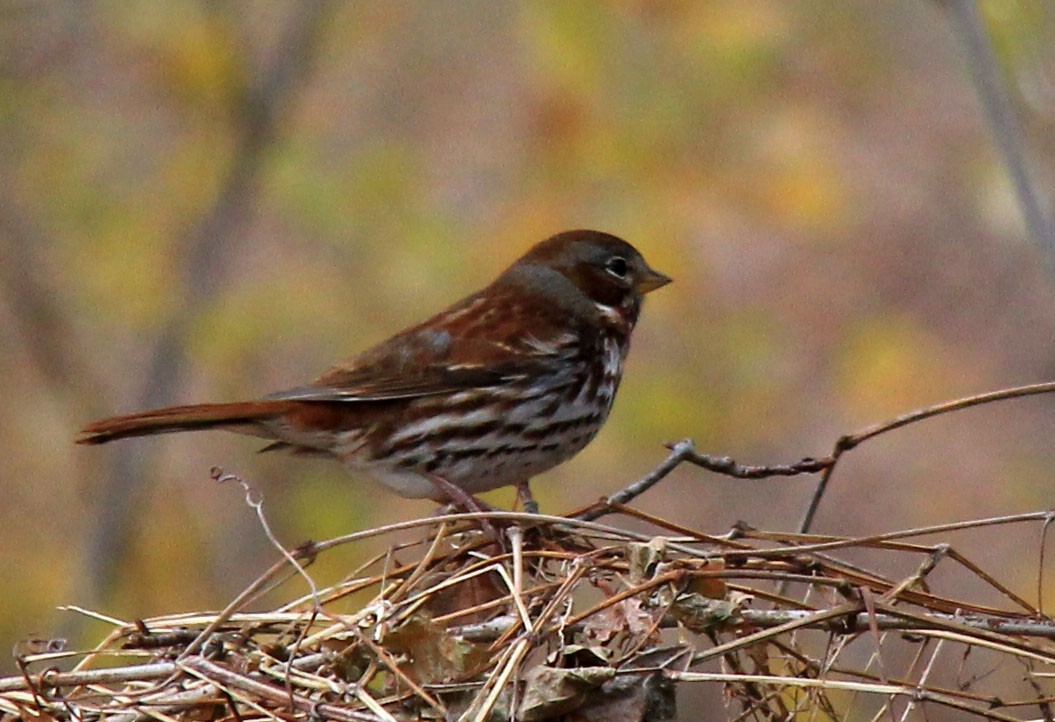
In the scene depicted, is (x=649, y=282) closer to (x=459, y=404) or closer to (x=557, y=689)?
(x=459, y=404)

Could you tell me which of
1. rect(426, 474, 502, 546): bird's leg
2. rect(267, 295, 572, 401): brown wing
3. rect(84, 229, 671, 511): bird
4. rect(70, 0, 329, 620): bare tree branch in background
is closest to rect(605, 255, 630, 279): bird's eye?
rect(84, 229, 671, 511): bird

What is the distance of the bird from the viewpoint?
15.1ft

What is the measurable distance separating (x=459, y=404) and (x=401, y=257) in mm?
3312

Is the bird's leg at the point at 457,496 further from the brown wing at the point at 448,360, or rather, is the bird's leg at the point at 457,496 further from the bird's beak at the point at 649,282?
the bird's beak at the point at 649,282

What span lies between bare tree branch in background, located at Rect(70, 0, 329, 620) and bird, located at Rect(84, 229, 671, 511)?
2295 mm

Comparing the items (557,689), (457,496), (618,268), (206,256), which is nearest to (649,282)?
(618,268)

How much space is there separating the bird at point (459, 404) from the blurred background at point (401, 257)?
1.77m

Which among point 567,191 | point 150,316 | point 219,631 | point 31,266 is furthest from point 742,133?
point 219,631

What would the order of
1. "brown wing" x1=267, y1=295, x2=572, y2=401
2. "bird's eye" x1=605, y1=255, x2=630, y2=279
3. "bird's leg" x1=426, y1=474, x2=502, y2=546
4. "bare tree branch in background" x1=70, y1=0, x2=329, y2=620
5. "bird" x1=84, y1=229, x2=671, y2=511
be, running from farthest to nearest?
"bare tree branch in background" x1=70, y1=0, x2=329, y2=620 → "bird's eye" x1=605, y1=255, x2=630, y2=279 → "brown wing" x1=267, y1=295, x2=572, y2=401 → "bird" x1=84, y1=229, x2=671, y2=511 → "bird's leg" x1=426, y1=474, x2=502, y2=546

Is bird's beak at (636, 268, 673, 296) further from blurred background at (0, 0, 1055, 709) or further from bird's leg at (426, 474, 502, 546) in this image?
blurred background at (0, 0, 1055, 709)

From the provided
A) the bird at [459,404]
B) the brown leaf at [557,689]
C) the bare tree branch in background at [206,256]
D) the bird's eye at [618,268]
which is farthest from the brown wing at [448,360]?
the bare tree branch in background at [206,256]

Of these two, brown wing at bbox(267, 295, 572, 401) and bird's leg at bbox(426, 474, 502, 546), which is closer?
bird's leg at bbox(426, 474, 502, 546)

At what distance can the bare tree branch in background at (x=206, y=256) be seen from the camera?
6828 millimetres

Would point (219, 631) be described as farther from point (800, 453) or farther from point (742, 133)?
point (800, 453)
